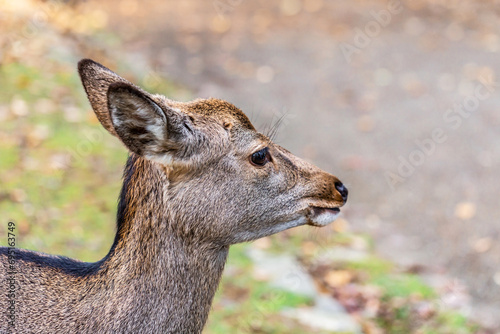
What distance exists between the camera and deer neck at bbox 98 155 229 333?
3.12m

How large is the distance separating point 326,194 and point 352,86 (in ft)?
24.9

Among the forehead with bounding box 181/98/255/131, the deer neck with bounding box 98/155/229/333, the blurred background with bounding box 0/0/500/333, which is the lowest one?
the deer neck with bounding box 98/155/229/333

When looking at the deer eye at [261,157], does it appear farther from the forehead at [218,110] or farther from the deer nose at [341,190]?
the deer nose at [341,190]

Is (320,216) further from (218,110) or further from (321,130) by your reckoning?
(321,130)

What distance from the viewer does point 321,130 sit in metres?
9.46

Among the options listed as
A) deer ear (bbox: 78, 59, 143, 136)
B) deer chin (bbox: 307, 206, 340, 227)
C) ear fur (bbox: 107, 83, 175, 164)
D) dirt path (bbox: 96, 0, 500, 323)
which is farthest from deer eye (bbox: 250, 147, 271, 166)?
dirt path (bbox: 96, 0, 500, 323)

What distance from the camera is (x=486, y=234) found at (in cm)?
718

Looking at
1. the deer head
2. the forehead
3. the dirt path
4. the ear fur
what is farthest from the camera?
the dirt path

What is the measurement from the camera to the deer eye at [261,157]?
10.9ft

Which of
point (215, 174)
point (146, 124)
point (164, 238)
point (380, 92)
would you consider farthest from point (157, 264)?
point (380, 92)

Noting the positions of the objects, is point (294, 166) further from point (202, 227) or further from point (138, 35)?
point (138, 35)

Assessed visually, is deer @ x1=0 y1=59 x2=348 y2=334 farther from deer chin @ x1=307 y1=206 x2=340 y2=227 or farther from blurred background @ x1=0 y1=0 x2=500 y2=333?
blurred background @ x1=0 y1=0 x2=500 y2=333

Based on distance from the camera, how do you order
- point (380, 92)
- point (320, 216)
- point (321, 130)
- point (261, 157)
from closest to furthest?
point (261, 157) < point (320, 216) < point (321, 130) < point (380, 92)

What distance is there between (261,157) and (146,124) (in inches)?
28.3
